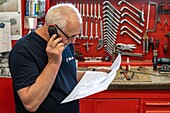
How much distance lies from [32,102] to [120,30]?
1803 mm

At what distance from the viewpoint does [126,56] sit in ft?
9.26

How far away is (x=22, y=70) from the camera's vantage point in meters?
1.18

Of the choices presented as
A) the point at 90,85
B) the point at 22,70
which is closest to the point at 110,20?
the point at 90,85

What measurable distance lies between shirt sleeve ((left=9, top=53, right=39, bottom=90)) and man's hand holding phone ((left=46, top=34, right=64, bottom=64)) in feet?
0.30

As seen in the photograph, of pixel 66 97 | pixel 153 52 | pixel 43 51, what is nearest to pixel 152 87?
pixel 153 52

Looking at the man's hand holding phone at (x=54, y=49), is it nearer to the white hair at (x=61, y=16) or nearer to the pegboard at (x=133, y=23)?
the white hair at (x=61, y=16)

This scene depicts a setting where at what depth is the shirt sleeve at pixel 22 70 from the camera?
1.17 m

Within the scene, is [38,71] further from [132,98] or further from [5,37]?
[132,98]

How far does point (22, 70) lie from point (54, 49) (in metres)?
0.16

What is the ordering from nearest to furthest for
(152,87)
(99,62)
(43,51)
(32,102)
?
(32,102) → (43,51) → (152,87) → (99,62)

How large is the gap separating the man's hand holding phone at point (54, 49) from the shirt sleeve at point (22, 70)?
9cm

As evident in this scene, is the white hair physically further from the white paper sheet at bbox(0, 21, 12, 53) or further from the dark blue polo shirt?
the white paper sheet at bbox(0, 21, 12, 53)

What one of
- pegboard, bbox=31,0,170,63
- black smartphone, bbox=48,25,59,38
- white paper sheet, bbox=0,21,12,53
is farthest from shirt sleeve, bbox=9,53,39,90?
pegboard, bbox=31,0,170,63

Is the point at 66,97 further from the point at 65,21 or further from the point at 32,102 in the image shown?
the point at 65,21
